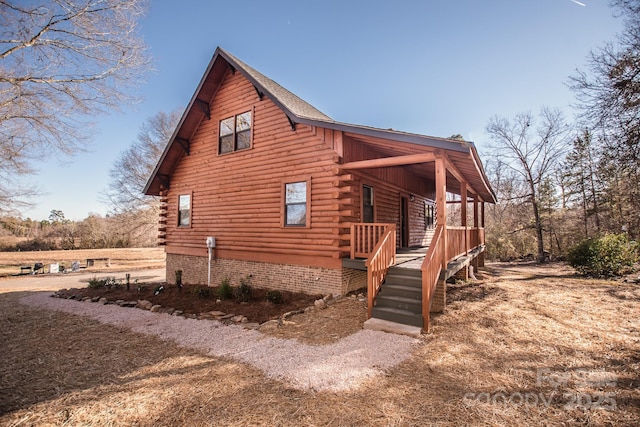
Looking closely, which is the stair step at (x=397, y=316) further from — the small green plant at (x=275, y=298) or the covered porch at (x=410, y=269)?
the small green plant at (x=275, y=298)

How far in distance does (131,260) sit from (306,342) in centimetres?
2481

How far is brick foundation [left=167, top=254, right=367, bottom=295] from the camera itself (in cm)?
789

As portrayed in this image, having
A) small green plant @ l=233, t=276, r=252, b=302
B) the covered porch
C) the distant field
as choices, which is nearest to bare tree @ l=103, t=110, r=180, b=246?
the distant field

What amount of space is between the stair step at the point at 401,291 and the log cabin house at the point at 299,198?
22 millimetres

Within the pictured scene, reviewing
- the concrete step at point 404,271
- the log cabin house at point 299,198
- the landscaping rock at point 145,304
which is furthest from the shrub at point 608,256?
the landscaping rock at point 145,304

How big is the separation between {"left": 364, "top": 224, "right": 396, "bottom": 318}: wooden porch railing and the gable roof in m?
2.24

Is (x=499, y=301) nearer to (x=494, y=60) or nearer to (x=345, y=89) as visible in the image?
(x=494, y=60)

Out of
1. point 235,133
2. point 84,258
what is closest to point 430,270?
point 235,133

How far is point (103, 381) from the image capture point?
12.2 feet

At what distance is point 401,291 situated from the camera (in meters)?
6.02

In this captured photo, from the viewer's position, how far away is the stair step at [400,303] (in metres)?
5.55

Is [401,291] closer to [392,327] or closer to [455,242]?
[392,327]

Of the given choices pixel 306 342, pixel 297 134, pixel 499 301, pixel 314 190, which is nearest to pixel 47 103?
pixel 297 134

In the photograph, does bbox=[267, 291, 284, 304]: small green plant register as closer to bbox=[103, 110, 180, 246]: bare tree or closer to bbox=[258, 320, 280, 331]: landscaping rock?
bbox=[258, 320, 280, 331]: landscaping rock
